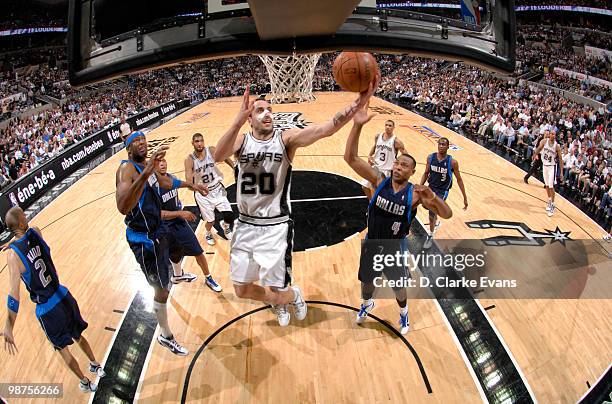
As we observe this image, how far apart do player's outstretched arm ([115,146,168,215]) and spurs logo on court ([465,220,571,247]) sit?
17.6ft

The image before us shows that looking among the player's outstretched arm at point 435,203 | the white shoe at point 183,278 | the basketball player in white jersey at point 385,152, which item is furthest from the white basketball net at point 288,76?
the player's outstretched arm at point 435,203


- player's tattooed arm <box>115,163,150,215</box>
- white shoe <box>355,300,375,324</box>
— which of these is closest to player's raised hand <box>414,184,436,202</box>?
white shoe <box>355,300,375,324</box>

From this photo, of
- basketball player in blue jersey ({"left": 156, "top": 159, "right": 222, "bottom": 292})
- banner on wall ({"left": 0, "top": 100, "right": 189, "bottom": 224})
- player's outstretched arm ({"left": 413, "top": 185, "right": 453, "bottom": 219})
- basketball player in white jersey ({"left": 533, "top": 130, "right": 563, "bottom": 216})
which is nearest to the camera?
player's outstretched arm ({"left": 413, "top": 185, "right": 453, "bottom": 219})

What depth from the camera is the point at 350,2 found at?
1.90m

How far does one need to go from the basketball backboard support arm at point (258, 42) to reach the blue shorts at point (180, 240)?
2.72m

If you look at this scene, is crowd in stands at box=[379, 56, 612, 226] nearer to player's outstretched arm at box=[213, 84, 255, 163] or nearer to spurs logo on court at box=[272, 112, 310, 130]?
spurs logo on court at box=[272, 112, 310, 130]

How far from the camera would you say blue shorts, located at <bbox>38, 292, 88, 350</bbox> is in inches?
139

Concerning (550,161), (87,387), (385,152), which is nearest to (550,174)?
(550,161)

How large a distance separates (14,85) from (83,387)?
25.3 meters

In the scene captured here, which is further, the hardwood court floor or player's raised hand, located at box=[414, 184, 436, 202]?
the hardwood court floor

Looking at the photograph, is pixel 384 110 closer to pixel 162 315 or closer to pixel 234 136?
pixel 162 315

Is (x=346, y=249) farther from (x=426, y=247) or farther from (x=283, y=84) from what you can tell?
(x=283, y=84)

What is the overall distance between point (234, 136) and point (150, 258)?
176 centimetres

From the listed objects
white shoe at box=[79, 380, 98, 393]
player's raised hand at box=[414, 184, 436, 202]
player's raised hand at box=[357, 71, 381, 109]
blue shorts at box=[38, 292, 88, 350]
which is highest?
player's raised hand at box=[357, 71, 381, 109]
